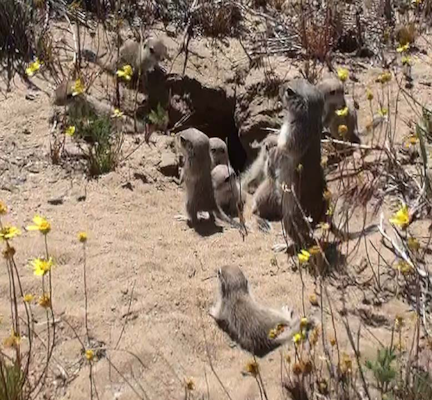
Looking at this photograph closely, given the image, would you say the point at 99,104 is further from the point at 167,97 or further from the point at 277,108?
the point at 277,108

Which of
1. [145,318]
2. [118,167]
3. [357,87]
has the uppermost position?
[357,87]

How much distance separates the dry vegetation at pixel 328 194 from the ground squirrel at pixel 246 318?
0.37 ft

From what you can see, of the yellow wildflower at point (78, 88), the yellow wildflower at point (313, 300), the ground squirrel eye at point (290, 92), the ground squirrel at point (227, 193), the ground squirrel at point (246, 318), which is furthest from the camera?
the ground squirrel at point (227, 193)

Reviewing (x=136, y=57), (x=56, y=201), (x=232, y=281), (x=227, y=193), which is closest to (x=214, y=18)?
(x=136, y=57)

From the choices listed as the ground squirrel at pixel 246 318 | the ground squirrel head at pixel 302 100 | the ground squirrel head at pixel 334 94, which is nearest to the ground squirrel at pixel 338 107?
the ground squirrel head at pixel 334 94

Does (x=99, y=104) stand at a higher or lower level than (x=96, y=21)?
lower

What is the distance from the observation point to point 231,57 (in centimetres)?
728

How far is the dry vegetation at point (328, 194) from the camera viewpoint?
3.87 metres

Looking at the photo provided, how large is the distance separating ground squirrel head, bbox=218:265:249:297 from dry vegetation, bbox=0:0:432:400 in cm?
19

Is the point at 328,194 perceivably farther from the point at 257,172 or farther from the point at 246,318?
the point at 257,172

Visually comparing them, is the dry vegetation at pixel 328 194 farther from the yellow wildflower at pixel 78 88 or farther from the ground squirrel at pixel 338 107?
the ground squirrel at pixel 338 107

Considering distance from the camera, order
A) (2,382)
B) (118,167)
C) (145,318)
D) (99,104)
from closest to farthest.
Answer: (2,382)
(145,318)
(118,167)
(99,104)

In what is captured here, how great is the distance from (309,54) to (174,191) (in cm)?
219

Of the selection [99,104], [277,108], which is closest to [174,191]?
[99,104]
